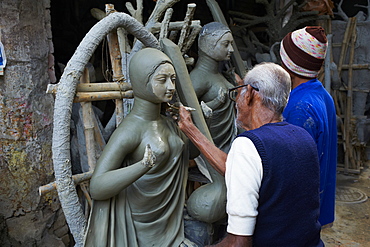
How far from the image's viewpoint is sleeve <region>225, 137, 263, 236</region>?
4.20 feet

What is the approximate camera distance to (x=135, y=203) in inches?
74.7

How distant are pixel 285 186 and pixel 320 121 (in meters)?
0.80

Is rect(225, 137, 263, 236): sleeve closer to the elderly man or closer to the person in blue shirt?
the elderly man

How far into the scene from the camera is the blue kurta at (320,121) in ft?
6.40

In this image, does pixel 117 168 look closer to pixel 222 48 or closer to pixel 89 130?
pixel 89 130

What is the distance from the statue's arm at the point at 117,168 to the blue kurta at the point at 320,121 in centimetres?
84

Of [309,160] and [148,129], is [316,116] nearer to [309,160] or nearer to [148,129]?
[309,160]

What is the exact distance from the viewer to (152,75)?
180cm

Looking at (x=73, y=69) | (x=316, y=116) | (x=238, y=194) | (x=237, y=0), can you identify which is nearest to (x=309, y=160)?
(x=238, y=194)

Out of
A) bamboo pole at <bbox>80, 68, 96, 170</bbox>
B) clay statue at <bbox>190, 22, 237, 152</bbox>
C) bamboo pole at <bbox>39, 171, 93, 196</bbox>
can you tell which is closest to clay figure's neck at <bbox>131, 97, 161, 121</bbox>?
bamboo pole at <bbox>80, 68, 96, 170</bbox>

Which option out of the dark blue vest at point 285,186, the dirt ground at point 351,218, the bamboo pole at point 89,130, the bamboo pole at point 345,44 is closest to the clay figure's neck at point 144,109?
the bamboo pole at point 89,130

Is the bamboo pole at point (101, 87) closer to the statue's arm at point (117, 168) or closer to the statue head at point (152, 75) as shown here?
the statue head at point (152, 75)

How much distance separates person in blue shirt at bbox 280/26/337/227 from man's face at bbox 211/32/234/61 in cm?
89

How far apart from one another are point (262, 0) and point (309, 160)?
5158mm
